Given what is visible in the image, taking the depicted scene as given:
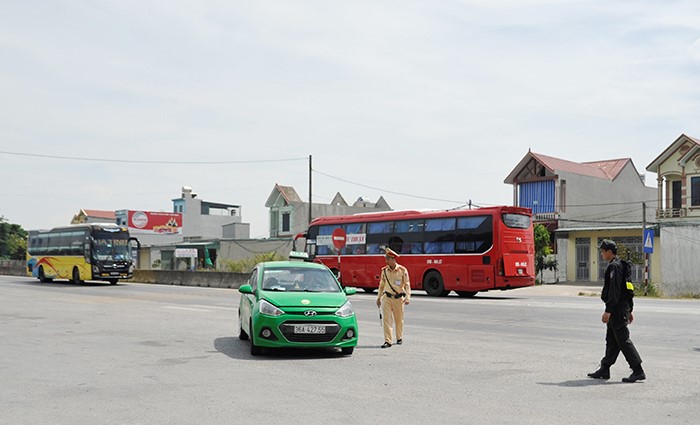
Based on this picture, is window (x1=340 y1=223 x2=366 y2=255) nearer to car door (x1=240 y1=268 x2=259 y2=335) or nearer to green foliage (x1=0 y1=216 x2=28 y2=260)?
car door (x1=240 y1=268 x2=259 y2=335)

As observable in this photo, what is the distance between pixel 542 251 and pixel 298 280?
118ft

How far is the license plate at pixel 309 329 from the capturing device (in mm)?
11359

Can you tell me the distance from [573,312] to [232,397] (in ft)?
48.1

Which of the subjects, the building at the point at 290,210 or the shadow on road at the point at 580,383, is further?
the building at the point at 290,210

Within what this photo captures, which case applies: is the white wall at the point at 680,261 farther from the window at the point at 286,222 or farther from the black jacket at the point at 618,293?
the window at the point at 286,222

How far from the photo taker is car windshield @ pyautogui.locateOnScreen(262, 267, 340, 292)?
1245cm

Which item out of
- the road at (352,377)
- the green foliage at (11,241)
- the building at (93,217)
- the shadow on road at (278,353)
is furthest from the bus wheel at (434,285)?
the green foliage at (11,241)

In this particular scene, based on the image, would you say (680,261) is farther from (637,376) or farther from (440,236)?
(637,376)

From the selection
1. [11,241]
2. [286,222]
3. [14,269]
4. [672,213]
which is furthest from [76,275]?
[11,241]

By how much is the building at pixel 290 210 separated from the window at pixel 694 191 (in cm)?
3215

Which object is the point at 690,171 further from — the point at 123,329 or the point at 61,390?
the point at 61,390

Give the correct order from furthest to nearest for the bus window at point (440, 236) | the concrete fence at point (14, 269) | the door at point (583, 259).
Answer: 1. the concrete fence at point (14, 269)
2. the door at point (583, 259)
3. the bus window at point (440, 236)

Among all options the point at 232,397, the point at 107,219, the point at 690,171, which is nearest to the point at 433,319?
the point at 232,397

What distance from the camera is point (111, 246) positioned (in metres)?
40.9
